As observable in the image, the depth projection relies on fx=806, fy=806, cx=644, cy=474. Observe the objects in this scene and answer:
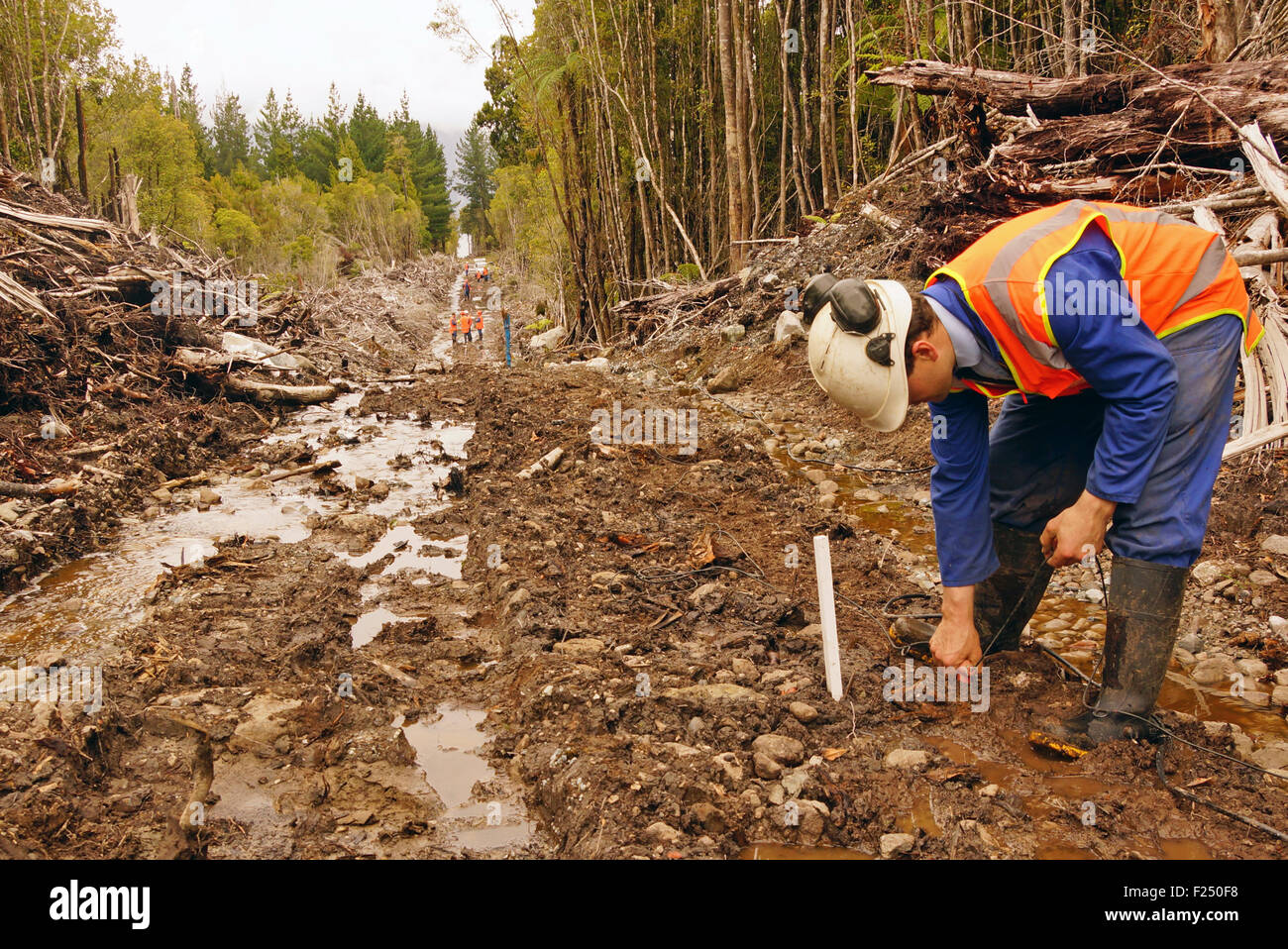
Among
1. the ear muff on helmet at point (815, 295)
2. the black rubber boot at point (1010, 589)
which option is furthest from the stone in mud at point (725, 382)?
the ear muff on helmet at point (815, 295)

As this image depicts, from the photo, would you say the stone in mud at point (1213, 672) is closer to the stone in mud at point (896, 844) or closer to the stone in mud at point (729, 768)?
the stone in mud at point (896, 844)

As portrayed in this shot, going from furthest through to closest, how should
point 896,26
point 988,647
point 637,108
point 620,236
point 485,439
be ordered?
point 620,236, point 637,108, point 896,26, point 485,439, point 988,647

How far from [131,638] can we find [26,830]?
5.77 ft

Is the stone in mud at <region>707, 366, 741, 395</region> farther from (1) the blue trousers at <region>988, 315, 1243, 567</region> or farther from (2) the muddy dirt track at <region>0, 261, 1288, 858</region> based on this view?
(1) the blue trousers at <region>988, 315, 1243, 567</region>

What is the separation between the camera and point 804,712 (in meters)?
3.02

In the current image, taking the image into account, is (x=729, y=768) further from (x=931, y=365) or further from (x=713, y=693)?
(x=931, y=365)

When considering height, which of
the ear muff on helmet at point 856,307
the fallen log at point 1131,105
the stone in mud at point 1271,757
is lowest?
the stone in mud at point 1271,757

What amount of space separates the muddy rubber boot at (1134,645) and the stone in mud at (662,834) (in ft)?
4.83

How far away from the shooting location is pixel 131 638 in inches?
162

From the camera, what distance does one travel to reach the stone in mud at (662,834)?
2.39 m

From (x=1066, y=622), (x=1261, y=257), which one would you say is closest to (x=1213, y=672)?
(x=1066, y=622)

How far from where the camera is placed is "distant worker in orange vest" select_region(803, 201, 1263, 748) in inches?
93.8
